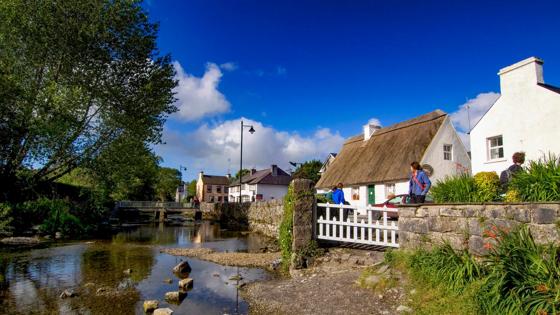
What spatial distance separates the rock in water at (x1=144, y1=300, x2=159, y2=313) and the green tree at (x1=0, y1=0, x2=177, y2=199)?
45.9ft

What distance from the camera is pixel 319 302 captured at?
6.49 meters

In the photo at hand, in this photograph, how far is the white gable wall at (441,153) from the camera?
908 inches

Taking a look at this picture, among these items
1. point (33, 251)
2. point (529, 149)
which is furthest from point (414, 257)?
point (33, 251)

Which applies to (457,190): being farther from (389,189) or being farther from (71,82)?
(71,82)

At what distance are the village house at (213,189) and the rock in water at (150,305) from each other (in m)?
70.1

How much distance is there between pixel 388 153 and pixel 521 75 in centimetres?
1036

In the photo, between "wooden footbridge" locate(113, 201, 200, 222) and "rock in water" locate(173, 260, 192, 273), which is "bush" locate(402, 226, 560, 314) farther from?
"wooden footbridge" locate(113, 201, 200, 222)

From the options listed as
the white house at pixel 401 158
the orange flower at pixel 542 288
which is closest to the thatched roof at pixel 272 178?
the white house at pixel 401 158

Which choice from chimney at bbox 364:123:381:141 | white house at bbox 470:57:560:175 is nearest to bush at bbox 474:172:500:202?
white house at bbox 470:57:560:175

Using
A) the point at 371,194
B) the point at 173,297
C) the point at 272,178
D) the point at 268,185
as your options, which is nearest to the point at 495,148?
the point at 371,194

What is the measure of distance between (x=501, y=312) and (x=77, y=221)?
23.1 meters

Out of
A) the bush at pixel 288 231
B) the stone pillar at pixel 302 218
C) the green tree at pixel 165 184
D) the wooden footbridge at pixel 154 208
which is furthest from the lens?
the green tree at pixel 165 184

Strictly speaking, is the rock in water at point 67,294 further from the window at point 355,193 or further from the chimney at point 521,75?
the window at point 355,193

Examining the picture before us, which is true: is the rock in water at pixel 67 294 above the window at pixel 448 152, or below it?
below
